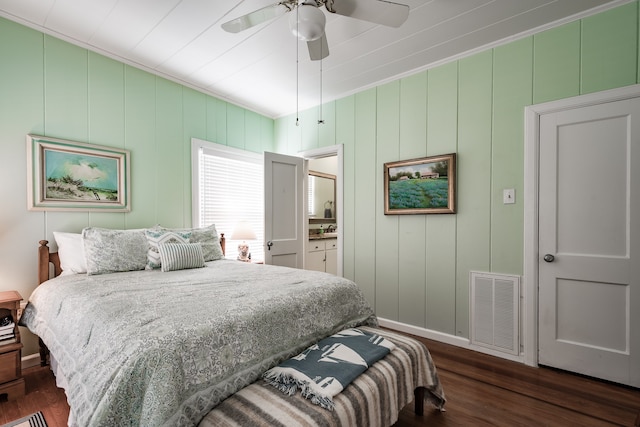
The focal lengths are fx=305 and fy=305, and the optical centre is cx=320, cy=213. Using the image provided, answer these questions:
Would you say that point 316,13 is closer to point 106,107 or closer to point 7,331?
point 106,107

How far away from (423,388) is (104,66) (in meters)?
3.72

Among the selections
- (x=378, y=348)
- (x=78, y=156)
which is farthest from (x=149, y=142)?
(x=378, y=348)

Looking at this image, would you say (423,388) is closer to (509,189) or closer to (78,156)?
(509,189)

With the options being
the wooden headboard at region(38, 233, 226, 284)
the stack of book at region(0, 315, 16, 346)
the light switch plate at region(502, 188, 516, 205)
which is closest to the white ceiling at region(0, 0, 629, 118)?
the light switch plate at region(502, 188, 516, 205)

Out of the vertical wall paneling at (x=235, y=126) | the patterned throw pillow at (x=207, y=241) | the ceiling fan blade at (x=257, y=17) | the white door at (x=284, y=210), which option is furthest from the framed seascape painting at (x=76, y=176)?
the ceiling fan blade at (x=257, y=17)

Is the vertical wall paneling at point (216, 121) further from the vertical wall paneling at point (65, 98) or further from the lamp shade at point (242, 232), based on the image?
the vertical wall paneling at point (65, 98)

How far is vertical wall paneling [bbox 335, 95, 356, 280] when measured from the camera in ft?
12.1

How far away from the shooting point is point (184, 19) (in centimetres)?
235

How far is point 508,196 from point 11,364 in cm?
387

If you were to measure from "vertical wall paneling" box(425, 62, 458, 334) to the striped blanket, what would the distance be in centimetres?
130

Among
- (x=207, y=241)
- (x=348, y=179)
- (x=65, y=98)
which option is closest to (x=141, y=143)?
(x=65, y=98)

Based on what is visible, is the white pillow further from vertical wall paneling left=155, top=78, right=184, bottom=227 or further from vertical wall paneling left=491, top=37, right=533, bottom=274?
vertical wall paneling left=491, top=37, right=533, bottom=274

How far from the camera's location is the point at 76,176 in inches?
106

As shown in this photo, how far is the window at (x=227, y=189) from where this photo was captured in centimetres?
362
